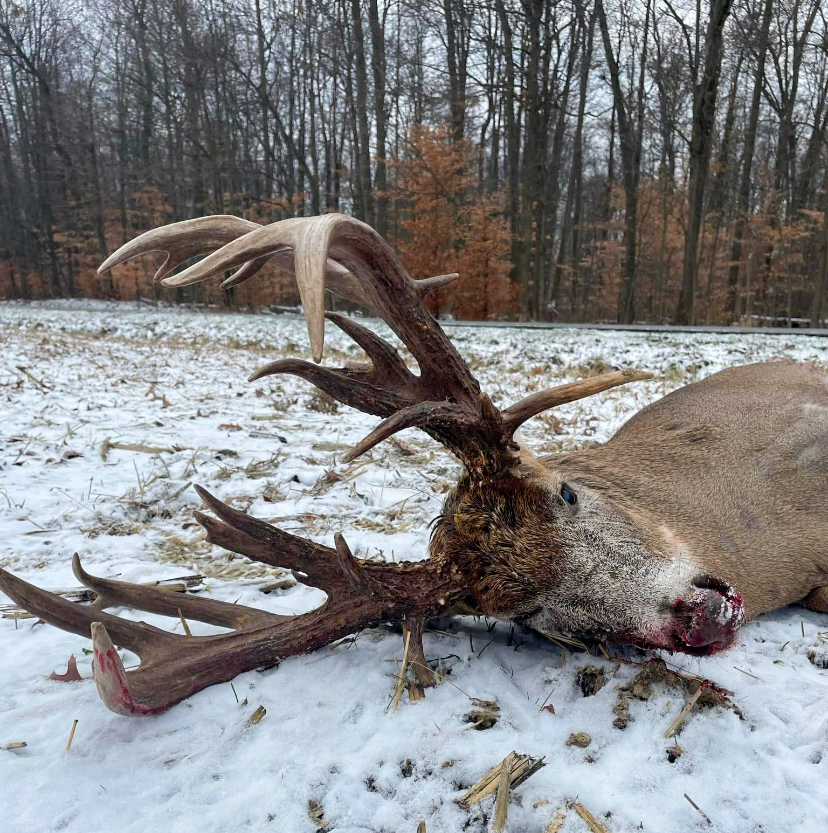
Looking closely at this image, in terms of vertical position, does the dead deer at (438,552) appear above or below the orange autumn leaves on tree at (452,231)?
below

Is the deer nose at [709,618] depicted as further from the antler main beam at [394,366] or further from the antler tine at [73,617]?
the antler tine at [73,617]

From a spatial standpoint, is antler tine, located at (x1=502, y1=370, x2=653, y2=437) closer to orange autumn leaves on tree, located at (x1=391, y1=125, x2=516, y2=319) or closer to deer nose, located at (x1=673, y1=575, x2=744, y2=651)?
deer nose, located at (x1=673, y1=575, x2=744, y2=651)

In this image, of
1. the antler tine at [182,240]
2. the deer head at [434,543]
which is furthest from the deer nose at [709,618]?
the antler tine at [182,240]

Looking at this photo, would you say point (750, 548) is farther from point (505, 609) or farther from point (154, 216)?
point (154, 216)

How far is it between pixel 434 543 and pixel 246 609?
→ 65 cm

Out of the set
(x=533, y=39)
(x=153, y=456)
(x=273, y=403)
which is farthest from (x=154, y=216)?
(x=153, y=456)

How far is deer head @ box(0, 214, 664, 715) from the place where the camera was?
6.41ft

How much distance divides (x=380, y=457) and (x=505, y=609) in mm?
2604

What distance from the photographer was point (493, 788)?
154cm

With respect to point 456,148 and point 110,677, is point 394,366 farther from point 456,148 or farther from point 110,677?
point 456,148

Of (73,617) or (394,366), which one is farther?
(394,366)

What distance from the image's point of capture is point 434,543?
2.17 metres

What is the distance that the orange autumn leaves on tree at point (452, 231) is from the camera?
62.6 ft

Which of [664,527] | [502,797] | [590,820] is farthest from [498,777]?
[664,527]
